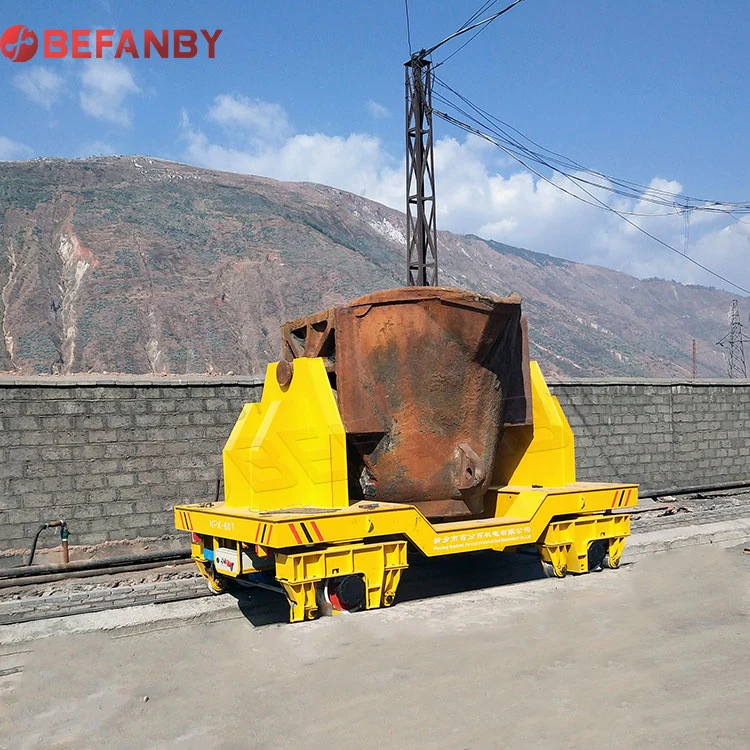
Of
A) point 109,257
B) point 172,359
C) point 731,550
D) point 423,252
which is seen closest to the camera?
point 731,550

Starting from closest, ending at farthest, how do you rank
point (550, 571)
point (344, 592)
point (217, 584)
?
point (344, 592) < point (217, 584) < point (550, 571)

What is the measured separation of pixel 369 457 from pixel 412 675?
7.66 feet

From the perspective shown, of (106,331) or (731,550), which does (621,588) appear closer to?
(731,550)

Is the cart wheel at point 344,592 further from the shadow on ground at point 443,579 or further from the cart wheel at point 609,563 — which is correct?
the cart wheel at point 609,563

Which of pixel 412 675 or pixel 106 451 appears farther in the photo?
pixel 106 451

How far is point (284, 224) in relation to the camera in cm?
6694

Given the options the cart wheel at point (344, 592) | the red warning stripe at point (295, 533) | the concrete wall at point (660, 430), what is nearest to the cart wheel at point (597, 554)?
the cart wheel at point (344, 592)

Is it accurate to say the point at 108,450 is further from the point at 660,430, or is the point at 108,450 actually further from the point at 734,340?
the point at 734,340

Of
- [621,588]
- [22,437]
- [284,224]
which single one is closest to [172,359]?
[284,224]

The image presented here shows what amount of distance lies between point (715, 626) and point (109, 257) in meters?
53.7

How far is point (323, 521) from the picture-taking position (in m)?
6.18

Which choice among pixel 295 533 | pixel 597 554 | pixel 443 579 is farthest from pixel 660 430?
pixel 295 533

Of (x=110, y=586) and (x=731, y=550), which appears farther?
(x=731, y=550)

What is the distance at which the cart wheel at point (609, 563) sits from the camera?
27.1 feet
